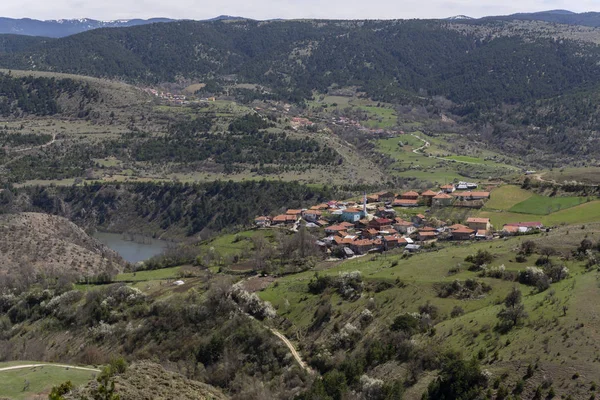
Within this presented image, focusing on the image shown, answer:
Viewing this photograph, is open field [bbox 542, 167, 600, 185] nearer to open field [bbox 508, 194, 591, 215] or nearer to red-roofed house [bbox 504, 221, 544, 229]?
open field [bbox 508, 194, 591, 215]

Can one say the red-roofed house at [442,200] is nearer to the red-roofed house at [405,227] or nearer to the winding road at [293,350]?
the red-roofed house at [405,227]

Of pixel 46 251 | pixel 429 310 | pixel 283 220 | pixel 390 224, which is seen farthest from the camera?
pixel 283 220

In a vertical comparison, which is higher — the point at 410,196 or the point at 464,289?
the point at 464,289

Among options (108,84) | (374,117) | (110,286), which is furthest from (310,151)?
(110,286)

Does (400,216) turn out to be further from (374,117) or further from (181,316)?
(374,117)

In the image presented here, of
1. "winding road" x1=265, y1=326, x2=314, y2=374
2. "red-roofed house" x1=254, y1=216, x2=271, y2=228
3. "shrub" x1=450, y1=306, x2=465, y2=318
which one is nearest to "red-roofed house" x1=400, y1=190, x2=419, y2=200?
"red-roofed house" x1=254, y1=216, x2=271, y2=228

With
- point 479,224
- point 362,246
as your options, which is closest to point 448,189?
point 479,224

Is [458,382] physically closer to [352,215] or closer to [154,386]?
[154,386]
